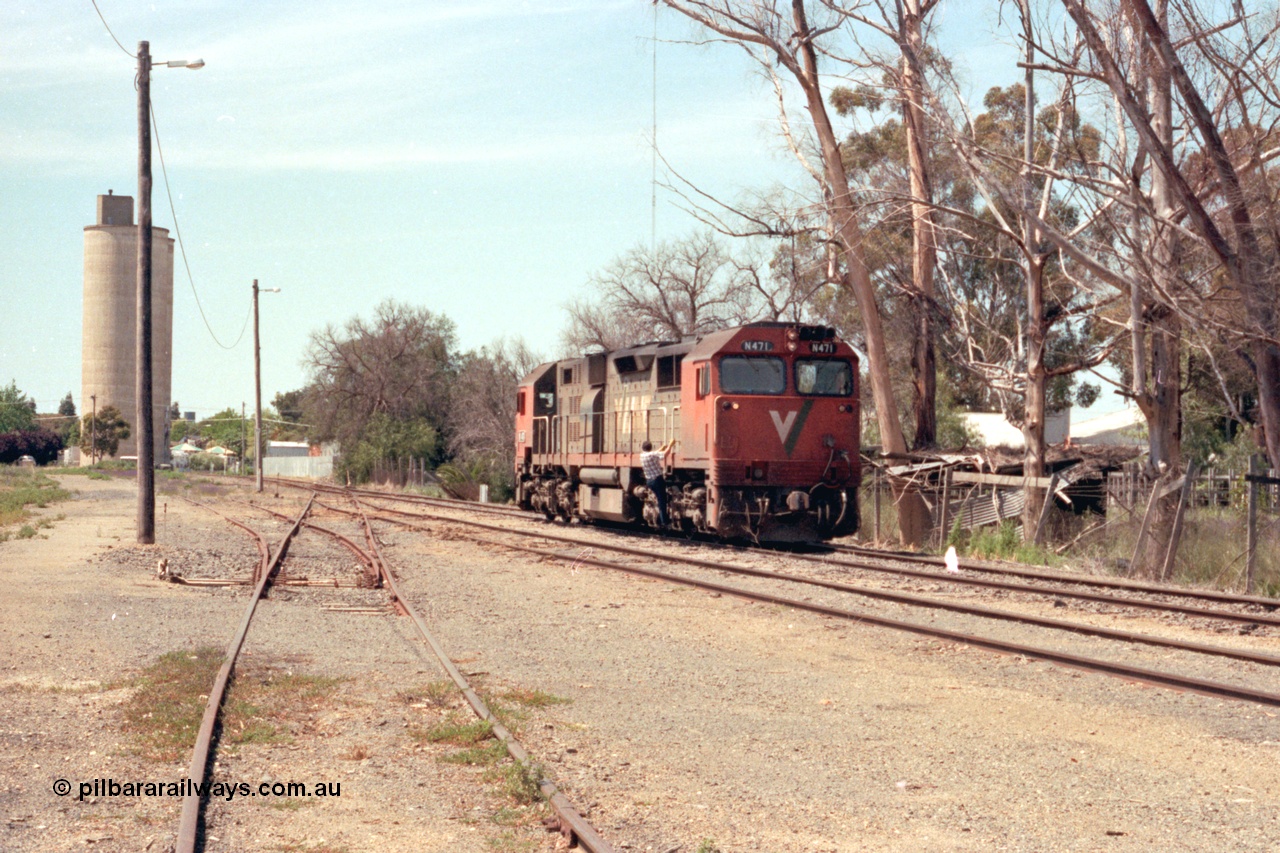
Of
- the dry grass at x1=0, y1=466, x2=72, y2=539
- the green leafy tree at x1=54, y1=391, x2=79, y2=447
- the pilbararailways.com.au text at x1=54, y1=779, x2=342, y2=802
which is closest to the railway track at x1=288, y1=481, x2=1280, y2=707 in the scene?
the pilbararailways.com.au text at x1=54, y1=779, x2=342, y2=802

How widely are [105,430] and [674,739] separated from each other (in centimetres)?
11327

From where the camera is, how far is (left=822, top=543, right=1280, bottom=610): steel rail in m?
13.8

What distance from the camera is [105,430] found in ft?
360

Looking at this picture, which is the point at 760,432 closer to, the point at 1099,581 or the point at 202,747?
the point at 1099,581

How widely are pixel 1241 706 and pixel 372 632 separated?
24.2 ft

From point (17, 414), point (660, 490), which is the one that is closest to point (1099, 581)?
point (660, 490)

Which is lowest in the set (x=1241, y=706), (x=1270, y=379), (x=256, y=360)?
(x=1241, y=706)

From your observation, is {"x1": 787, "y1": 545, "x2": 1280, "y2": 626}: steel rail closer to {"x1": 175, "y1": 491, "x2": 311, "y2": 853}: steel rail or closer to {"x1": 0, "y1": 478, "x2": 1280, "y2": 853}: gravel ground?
{"x1": 0, "y1": 478, "x2": 1280, "y2": 853}: gravel ground

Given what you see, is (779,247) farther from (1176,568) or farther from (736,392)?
(1176,568)

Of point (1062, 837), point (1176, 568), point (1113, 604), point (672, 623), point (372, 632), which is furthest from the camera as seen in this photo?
point (1176, 568)

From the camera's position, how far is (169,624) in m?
11.7

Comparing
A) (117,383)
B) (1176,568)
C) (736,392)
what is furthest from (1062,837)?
(117,383)

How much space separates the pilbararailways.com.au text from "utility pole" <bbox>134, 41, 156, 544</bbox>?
619 inches

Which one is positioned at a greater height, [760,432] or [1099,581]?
[760,432]
